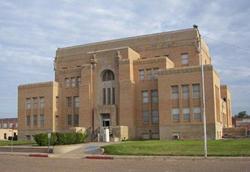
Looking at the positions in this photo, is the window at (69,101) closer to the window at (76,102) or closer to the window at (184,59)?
the window at (76,102)

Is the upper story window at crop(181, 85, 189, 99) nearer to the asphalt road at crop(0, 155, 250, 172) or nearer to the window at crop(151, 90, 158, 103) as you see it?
the window at crop(151, 90, 158, 103)

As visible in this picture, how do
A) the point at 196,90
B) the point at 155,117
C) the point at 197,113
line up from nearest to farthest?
1. the point at 197,113
2. the point at 196,90
3. the point at 155,117

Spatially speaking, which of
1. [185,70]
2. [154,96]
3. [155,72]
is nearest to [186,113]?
[185,70]

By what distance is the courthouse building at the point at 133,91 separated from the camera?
5375 cm

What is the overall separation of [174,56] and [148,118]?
1101 centimetres

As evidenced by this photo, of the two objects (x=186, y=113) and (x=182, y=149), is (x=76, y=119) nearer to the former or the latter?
(x=186, y=113)

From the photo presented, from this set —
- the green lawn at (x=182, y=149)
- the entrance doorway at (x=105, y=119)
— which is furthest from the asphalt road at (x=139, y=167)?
the entrance doorway at (x=105, y=119)

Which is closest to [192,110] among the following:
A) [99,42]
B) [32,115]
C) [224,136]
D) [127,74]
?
[224,136]

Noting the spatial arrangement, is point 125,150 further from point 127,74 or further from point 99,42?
point 99,42

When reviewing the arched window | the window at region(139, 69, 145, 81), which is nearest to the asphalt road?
the window at region(139, 69, 145, 81)

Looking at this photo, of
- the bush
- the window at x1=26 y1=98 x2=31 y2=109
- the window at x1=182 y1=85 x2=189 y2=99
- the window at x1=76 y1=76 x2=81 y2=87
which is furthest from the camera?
the window at x1=26 y1=98 x2=31 y2=109

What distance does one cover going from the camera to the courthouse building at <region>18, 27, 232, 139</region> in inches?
2116

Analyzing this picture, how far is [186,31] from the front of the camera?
205 feet

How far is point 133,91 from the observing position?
60312 mm
